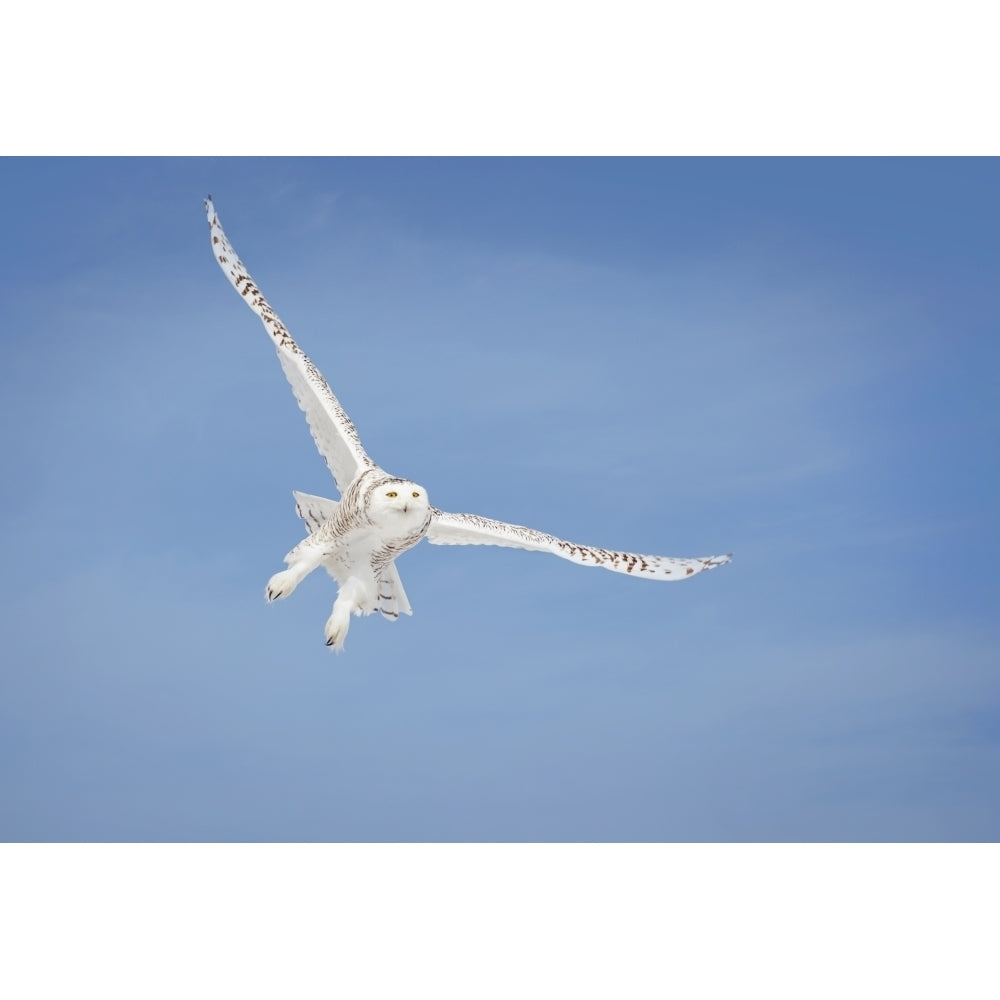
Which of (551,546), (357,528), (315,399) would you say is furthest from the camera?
(315,399)

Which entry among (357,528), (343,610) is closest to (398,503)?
(357,528)

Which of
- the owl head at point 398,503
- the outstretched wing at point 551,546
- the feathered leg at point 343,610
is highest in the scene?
the outstretched wing at point 551,546

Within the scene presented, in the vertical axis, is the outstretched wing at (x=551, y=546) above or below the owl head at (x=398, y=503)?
above

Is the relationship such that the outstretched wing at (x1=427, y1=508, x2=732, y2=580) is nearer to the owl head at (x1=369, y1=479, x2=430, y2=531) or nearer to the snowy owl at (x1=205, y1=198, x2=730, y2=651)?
the snowy owl at (x1=205, y1=198, x2=730, y2=651)

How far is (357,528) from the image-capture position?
33.1 ft

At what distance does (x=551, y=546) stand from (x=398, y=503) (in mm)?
1480

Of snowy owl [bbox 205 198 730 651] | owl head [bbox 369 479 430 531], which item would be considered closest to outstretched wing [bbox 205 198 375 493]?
snowy owl [bbox 205 198 730 651]

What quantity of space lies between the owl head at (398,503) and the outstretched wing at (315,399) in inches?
25.8

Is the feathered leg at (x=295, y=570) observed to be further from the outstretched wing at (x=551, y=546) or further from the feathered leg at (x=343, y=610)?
the outstretched wing at (x=551, y=546)

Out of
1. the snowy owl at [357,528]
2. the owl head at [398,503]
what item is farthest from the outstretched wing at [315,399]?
the owl head at [398,503]

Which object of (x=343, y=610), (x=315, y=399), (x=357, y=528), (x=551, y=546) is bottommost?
(x=343, y=610)

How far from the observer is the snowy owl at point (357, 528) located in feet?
32.6

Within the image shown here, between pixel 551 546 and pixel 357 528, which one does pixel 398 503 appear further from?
pixel 551 546
